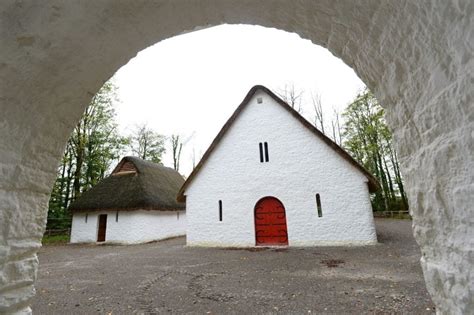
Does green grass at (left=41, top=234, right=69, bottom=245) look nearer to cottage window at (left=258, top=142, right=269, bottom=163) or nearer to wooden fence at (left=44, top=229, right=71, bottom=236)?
wooden fence at (left=44, top=229, right=71, bottom=236)

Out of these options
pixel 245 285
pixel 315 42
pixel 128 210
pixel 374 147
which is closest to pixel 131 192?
pixel 128 210

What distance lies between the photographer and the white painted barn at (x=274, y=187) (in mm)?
10023

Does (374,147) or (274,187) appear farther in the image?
(374,147)

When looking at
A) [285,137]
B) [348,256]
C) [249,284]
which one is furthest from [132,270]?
[285,137]

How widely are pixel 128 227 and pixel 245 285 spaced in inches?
458

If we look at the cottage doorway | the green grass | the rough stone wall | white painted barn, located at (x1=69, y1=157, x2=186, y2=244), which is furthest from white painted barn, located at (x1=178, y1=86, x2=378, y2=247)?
the green grass

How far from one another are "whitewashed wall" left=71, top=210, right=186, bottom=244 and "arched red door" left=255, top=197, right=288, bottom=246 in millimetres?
7649

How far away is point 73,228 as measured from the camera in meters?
16.4

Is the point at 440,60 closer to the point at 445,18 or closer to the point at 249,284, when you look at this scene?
the point at 445,18

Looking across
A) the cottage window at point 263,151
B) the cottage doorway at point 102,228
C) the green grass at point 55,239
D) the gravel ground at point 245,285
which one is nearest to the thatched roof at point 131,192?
the cottage doorway at point 102,228

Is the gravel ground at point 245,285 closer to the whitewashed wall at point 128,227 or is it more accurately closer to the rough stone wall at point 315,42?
the rough stone wall at point 315,42

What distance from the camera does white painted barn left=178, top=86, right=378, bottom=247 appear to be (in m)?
10.0

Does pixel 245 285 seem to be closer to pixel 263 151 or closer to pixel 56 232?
pixel 263 151

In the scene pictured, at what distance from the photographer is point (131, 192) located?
51.8 feet
